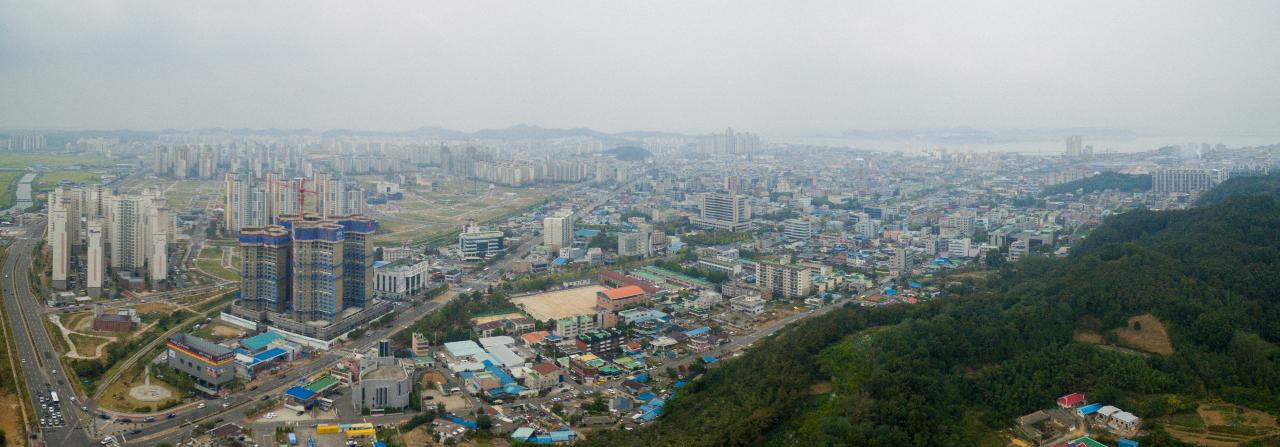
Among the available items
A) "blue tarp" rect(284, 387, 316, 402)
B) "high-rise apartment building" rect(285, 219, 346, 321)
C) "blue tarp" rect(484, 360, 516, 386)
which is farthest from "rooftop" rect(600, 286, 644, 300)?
"blue tarp" rect(284, 387, 316, 402)

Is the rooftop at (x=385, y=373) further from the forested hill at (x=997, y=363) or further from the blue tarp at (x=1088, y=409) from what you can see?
the blue tarp at (x=1088, y=409)

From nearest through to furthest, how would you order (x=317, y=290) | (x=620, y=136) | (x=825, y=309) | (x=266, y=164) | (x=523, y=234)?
(x=317, y=290)
(x=825, y=309)
(x=523, y=234)
(x=266, y=164)
(x=620, y=136)

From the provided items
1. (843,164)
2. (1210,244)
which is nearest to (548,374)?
(1210,244)

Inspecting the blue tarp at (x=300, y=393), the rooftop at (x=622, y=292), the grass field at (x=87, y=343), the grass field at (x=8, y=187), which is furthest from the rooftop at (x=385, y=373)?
the grass field at (x=8, y=187)

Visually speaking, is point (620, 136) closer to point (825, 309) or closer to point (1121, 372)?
point (825, 309)

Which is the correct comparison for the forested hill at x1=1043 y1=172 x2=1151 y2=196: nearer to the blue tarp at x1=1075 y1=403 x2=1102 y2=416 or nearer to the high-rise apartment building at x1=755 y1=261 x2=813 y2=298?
the high-rise apartment building at x1=755 y1=261 x2=813 y2=298
